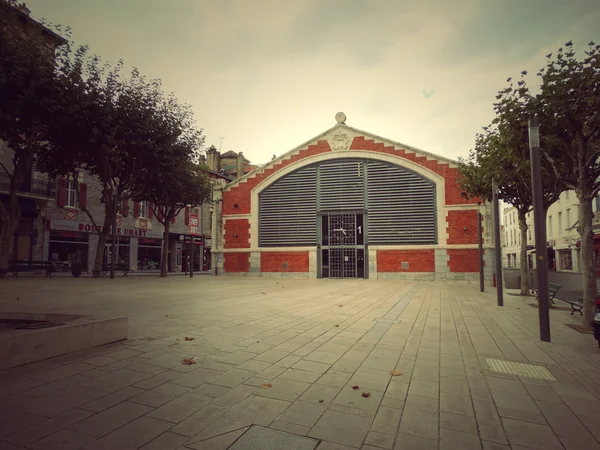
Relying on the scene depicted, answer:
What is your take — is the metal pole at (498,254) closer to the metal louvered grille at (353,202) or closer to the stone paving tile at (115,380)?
the stone paving tile at (115,380)

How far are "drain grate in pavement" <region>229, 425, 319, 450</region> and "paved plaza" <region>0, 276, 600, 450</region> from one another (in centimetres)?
2

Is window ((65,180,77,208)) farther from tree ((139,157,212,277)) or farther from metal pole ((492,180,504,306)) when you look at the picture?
metal pole ((492,180,504,306))

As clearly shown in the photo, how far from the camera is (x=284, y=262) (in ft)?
86.2

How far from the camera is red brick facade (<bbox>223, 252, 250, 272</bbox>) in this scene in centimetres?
2716

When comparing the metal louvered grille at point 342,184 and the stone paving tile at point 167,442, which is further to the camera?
the metal louvered grille at point 342,184

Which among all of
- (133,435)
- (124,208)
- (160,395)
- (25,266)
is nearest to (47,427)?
(133,435)

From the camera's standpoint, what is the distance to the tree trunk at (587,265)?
24.6 ft

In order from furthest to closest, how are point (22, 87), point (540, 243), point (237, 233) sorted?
point (237, 233), point (22, 87), point (540, 243)

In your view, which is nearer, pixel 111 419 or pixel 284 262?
pixel 111 419

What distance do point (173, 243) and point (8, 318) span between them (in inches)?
1423

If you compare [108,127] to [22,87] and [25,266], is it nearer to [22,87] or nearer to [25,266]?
[22,87]

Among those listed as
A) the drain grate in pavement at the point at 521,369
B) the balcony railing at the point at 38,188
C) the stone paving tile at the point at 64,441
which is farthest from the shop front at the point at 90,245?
the drain grate in pavement at the point at 521,369

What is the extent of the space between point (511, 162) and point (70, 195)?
31.7 m

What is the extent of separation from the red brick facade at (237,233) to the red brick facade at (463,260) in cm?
1468
